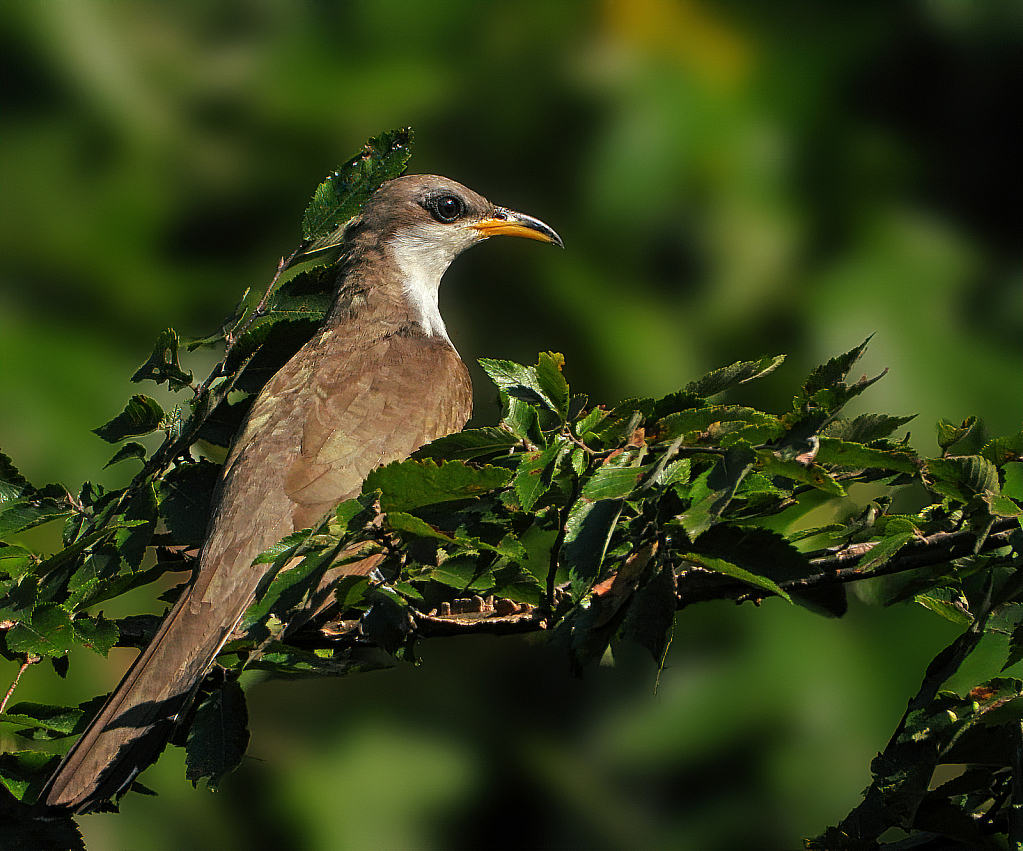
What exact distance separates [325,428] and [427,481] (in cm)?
106

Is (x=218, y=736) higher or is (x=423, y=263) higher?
(x=423, y=263)

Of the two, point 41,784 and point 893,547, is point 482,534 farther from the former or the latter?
point 41,784

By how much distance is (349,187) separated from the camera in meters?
2.01

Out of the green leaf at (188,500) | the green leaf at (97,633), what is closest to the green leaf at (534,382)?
the green leaf at (97,633)

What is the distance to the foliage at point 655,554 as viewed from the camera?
3.90 feet

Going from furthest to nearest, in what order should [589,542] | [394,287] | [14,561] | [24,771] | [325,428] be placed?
[394,287], [325,428], [14,561], [24,771], [589,542]

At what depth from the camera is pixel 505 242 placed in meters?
3.51

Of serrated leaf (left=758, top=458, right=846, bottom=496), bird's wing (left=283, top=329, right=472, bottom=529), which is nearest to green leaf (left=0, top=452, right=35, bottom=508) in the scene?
bird's wing (left=283, top=329, right=472, bottom=529)

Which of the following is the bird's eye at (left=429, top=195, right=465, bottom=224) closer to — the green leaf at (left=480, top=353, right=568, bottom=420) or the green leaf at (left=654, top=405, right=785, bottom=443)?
the green leaf at (left=480, top=353, right=568, bottom=420)

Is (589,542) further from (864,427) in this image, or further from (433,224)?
(433,224)

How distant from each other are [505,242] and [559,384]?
237cm

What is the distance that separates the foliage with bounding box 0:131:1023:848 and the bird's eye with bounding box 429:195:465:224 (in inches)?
75.2

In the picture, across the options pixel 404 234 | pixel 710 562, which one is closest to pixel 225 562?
pixel 710 562

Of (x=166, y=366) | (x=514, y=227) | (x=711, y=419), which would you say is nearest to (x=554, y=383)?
Answer: (x=711, y=419)
